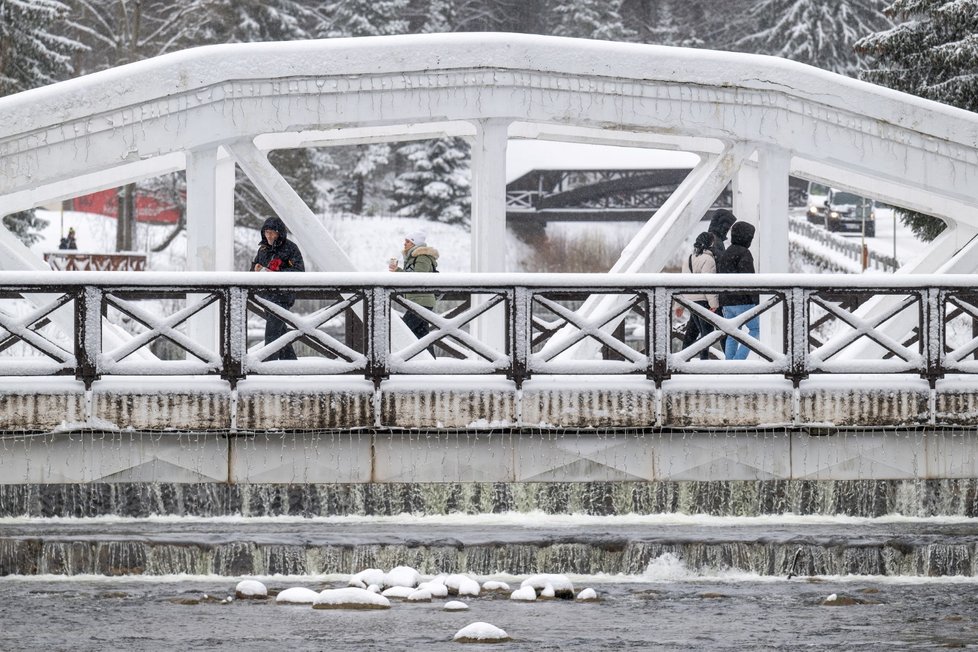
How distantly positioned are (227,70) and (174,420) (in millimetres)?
4244

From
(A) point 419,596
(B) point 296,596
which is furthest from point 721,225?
(B) point 296,596

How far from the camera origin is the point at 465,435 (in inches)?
588

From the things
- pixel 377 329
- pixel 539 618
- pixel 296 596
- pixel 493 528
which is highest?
pixel 377 329

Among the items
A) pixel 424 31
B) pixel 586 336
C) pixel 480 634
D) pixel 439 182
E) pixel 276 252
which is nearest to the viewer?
pixel 480 634

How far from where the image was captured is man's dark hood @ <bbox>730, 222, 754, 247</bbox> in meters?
17.1

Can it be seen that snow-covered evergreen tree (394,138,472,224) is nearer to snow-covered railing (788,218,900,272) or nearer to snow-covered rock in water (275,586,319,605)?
snow-covered railing (788,218,900,272)

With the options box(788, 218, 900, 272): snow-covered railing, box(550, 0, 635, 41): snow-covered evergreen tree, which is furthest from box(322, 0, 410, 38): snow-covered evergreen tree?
box(788, 218, 900, 272): snow-covered railing

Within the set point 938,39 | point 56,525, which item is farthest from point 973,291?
point 938,39

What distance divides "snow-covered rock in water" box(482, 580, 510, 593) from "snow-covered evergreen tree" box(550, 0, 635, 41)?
171 ft

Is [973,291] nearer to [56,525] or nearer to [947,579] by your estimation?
[947,579]

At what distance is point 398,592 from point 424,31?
49.8 meters

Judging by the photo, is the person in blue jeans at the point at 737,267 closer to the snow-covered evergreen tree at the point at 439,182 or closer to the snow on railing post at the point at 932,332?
the snow on railing post at the point at 932,332

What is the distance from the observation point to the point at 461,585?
16.2 meters

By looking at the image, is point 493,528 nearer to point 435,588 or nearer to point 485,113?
point 435,588
